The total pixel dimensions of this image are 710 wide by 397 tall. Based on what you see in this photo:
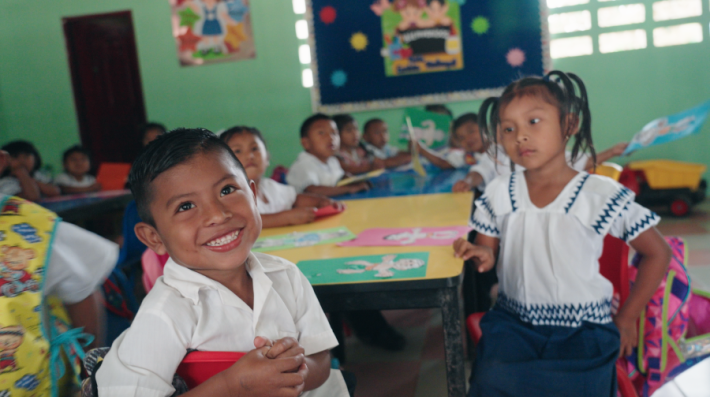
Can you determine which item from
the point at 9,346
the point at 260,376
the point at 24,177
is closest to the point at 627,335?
the point at 260,376

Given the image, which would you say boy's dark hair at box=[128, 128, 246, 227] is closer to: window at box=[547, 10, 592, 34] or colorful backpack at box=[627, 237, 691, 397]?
colorful backpack at box=[627, 237, 691, 397]

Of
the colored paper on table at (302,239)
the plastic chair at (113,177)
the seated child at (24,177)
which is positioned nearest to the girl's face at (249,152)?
the colored paper on table at (302,239)

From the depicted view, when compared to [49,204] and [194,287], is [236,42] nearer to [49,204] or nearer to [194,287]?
A: [49,204]

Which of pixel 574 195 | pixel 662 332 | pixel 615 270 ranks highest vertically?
pixel 574 195

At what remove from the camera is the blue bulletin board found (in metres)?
4.64

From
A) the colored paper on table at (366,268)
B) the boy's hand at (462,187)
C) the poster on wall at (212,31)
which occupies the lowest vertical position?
the colored paper on table at (366,268)

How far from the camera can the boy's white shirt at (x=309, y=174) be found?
2.61m

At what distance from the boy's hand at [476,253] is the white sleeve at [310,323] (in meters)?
0.39

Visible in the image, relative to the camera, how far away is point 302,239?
1490mm

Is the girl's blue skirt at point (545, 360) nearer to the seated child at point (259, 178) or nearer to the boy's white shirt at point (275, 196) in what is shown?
the seated child at point (259, 178)

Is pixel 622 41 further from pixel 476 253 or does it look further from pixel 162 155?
pixel 162 155

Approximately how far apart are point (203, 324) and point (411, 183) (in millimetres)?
1879

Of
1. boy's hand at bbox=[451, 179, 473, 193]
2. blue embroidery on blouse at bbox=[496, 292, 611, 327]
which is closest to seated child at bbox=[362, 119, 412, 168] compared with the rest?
boy's hand at bbox=[451, 179, 473, 193]

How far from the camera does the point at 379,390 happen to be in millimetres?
1773
